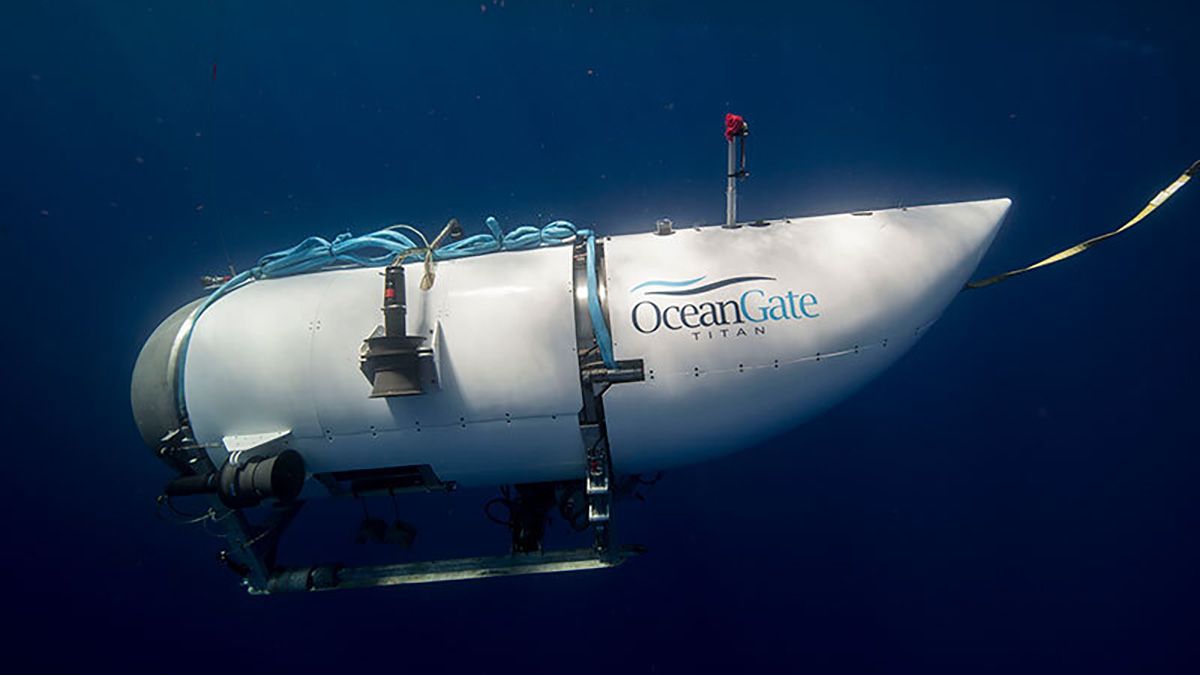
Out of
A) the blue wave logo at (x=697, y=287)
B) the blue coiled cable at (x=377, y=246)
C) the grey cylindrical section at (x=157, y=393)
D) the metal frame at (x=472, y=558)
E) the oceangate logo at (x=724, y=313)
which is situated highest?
the blue coiled cable at (x=377, y=246)

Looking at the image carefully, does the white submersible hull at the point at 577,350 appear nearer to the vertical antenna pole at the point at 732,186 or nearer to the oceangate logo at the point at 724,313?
the oceangate logo at the point at 724,313

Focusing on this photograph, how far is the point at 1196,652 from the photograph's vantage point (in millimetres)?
5094

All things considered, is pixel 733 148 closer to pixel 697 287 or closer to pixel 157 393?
pixel 697 287

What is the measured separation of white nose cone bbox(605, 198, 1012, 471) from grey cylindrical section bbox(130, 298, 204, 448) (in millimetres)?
2148

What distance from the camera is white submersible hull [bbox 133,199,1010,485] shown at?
202cm

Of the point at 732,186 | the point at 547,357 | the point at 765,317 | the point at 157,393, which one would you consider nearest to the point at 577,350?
the point at 547,357

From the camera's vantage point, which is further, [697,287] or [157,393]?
[157,393]

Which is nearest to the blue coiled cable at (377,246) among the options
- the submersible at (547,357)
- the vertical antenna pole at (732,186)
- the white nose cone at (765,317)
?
the submersible at (547,357)

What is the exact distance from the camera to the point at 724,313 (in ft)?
6.61

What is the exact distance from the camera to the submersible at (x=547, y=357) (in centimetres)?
201

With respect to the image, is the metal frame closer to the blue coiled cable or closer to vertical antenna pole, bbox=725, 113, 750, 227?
the blue coiled cable

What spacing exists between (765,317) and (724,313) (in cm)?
18

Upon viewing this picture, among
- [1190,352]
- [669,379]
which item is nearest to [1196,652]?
[1190,352]

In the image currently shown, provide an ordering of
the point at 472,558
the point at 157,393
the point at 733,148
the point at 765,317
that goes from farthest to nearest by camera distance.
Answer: the point at 472,558 → the point at 157,393 → the point at 733,148 → the point at 765,317
